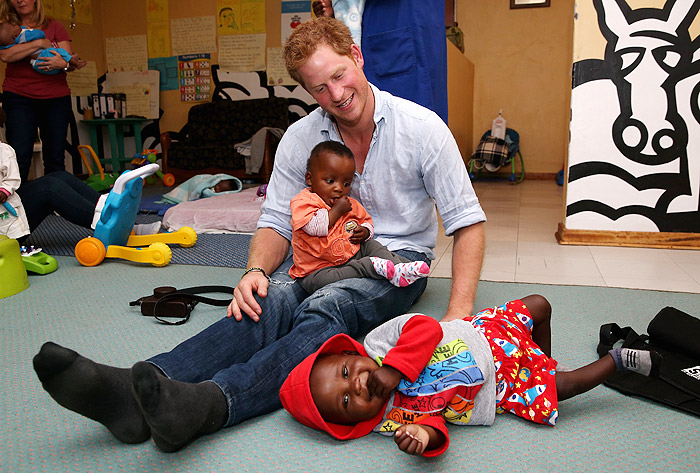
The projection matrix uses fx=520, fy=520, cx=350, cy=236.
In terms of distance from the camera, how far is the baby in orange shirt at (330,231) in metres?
1.39

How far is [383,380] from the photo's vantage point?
92 centimetres

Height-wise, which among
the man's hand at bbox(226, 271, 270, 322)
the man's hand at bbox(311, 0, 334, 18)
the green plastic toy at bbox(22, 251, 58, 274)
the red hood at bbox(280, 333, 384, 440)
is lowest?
the green plastic toy at bbox(22, 251, 58, 274)

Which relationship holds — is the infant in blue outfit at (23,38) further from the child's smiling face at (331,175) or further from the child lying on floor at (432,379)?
the child lying on floor at (432,379)

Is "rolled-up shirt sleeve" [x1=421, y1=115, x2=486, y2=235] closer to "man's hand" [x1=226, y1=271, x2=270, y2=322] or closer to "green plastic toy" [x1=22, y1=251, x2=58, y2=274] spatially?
"man's hand" [x1=226, y1=271, x2=270, y2=322]

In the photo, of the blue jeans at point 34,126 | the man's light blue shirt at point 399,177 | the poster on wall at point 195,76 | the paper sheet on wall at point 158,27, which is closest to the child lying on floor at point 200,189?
the blue jeans at point 34,126

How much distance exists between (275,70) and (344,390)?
5.29m

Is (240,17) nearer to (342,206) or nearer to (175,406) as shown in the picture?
(342,206)

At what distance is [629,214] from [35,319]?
2575mm

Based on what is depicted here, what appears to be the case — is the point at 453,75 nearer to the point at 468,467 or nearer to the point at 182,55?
the point at 182,55

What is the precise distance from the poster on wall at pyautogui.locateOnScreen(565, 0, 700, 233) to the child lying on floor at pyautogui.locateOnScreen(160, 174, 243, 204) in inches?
99.0

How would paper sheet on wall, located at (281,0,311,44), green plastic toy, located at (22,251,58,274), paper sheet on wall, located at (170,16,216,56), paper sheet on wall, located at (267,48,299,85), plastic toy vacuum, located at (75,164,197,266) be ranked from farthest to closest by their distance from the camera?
1. paper sheet on wall, located at (170,16,216,56)
2. paper sheet on wall, located at (267,48,299,85)
3. paper sheet on wall, located at (281,0,311,44)
4. plastic toy vacuum, located at (75,164,197,266)
5. green plastic toy, located at (22,251,58,274)

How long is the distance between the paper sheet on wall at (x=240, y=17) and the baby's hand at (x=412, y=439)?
220 inches

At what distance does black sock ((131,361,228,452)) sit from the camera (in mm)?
802

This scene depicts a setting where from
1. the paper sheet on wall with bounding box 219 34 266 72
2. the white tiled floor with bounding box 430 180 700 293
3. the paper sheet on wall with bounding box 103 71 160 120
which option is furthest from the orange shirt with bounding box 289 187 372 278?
the paper sheet on wall with bounding box 103 71 160 120
